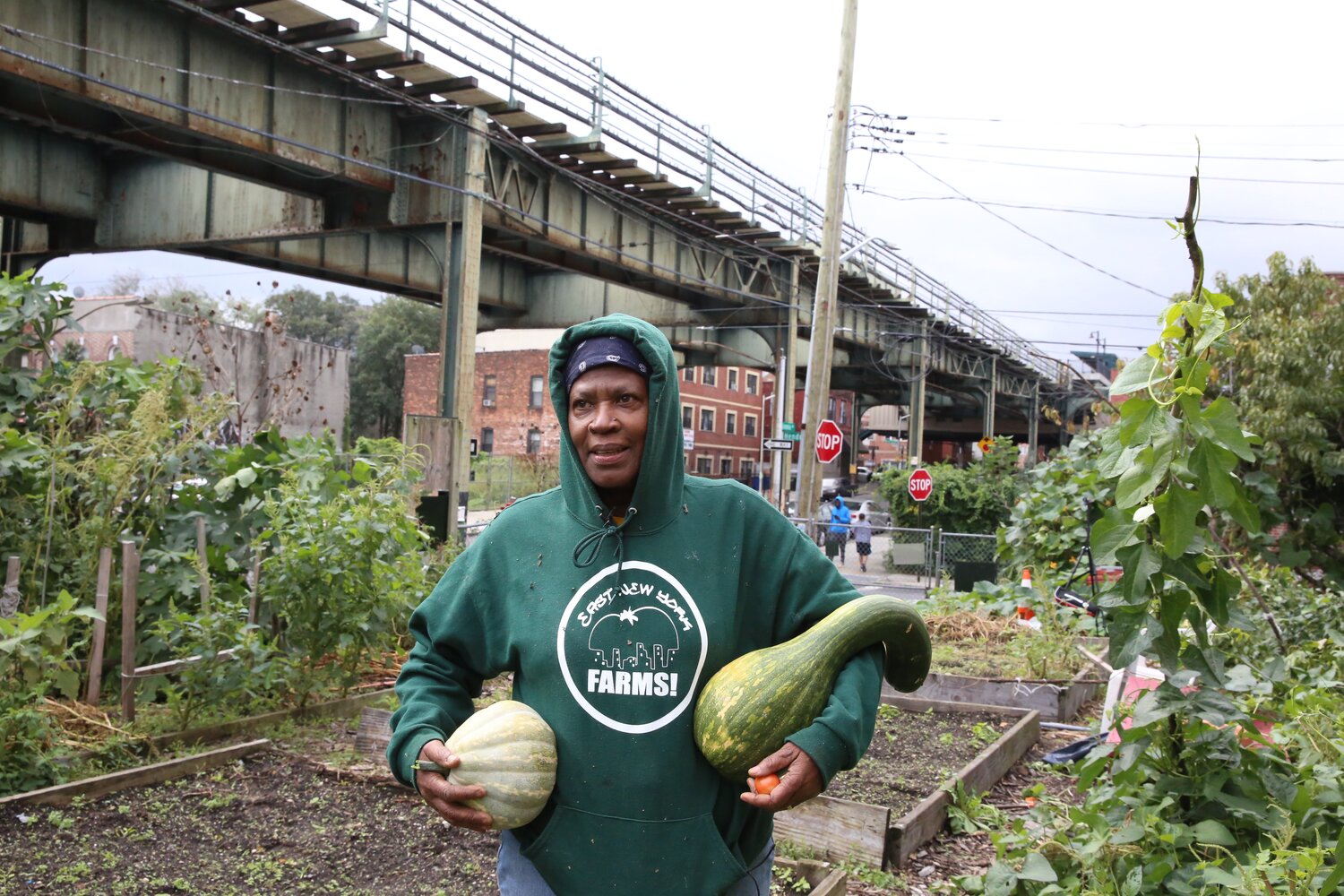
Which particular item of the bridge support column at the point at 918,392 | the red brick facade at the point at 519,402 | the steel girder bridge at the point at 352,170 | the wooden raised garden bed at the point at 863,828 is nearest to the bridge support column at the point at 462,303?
the steel girder bridge at the point at 352,170

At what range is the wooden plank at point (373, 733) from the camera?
244 inches

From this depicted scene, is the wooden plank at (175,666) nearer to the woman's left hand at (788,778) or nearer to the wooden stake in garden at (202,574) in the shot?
the wooden stake in garden at (202,574)

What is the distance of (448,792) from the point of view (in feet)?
7.67

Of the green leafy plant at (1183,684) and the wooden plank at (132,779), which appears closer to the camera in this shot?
the green leafy plant at (1183,684)

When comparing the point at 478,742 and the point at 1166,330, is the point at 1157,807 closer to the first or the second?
the point at 1166,330

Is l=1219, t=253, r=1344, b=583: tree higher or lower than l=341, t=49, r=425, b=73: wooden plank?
lower

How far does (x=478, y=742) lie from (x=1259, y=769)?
2.53 m

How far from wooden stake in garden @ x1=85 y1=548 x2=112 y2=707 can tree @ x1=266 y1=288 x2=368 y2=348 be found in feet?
210

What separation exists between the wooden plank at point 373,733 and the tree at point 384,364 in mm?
54483

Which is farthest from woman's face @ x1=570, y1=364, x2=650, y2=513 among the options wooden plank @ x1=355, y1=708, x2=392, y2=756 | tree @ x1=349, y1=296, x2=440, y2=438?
tree @ x1=349, y1=296, x2=440, y2=438

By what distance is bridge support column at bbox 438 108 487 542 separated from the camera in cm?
1445

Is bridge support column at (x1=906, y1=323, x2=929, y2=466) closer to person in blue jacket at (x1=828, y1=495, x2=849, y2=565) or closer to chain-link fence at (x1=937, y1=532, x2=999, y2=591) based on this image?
person in blue jacket at (x1=828, y1=495, x2=849, y2=565)

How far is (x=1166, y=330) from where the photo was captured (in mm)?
3283

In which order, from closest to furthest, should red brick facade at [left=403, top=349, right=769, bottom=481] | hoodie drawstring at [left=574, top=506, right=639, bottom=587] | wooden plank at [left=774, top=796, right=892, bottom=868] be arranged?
hoodie drawstring at [left=574, top=506, right=639, bottom=587]
wooden plank at [left=774, top=796, right=892, bottom=868]
red brick facade at [left=403, top=349, right=769, bottom=481]
